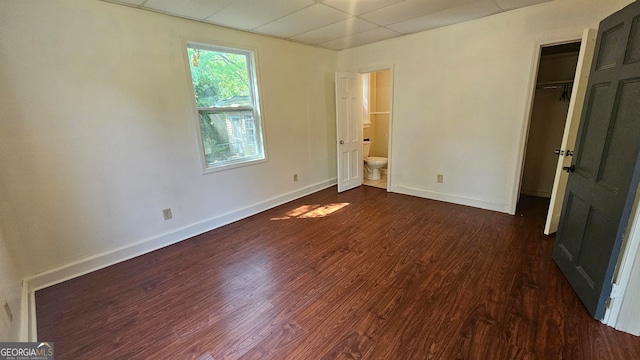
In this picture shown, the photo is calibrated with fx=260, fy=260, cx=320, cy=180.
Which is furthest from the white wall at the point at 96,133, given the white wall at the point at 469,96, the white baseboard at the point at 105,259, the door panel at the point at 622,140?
the door panel at the point at 622,140

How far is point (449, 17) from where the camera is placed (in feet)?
9.98

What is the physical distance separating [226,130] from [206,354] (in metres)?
2.49

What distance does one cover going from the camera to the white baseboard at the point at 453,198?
345 cm

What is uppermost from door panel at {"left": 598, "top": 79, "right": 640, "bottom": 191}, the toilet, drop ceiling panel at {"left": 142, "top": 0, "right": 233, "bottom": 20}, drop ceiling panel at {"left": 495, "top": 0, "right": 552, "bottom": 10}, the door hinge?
drop ceiling panel at {"left": 495, "top": 0, "right": 552, "bottom": 10}

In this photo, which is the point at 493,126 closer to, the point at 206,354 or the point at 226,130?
the point at 226,130

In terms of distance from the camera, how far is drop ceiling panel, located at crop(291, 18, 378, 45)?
10.2 feet

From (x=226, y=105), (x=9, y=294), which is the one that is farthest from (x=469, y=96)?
(x=9, y=294)

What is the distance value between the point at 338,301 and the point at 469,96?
3071 millimetres

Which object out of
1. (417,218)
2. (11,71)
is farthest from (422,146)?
(11,71)

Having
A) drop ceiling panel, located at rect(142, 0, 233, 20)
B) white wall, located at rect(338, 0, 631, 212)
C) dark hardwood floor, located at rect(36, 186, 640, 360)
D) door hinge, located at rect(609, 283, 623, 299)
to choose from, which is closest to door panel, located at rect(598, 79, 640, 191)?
door hinge, located at rect(609, 283, 623, 299)

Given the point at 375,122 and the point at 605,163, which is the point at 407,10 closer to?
the point at 605,163

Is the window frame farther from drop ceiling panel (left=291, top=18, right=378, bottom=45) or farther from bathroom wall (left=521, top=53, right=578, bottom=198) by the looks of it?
bathroom wall (left=521, top=53, right=578, bottom=198)

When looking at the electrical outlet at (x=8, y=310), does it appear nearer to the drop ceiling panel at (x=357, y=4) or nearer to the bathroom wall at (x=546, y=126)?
the drop ceiling panel at (x=357, y=4)

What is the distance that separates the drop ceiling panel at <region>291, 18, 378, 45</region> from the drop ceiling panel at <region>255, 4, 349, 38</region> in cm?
13
